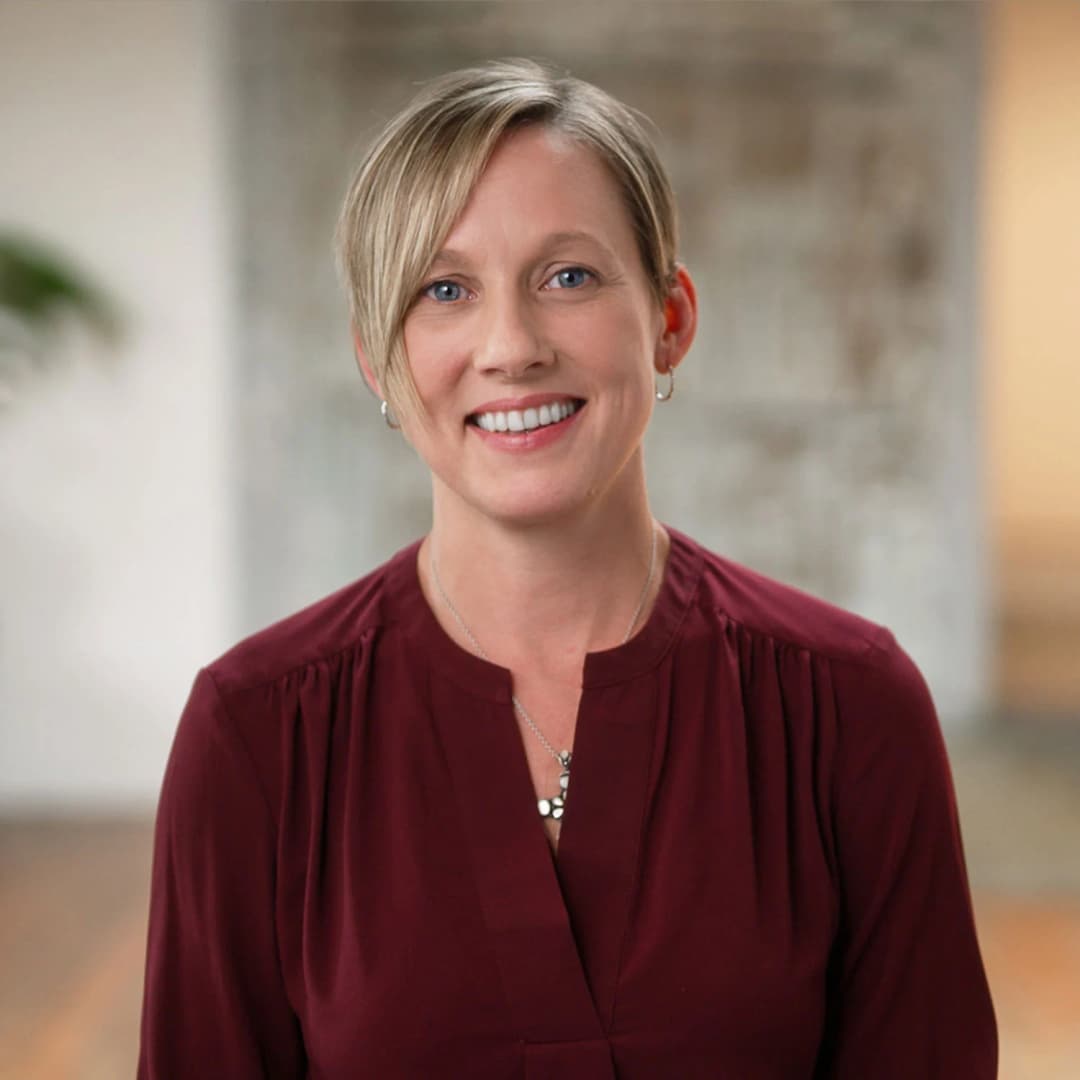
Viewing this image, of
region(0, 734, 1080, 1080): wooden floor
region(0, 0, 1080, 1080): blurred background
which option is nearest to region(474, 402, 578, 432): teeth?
region(0, 734, 1080, 1080): wooden floor

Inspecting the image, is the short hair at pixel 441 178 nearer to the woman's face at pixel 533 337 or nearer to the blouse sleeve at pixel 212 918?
the woman's face at pixel 533 337

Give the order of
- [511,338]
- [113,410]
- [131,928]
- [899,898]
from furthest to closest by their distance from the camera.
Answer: [113,410], [131,928], [899,898], [511,338]

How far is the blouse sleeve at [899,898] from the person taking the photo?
122cm

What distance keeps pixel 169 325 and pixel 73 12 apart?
94 cm

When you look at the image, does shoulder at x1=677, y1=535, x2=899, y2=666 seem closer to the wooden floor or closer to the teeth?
the teeth

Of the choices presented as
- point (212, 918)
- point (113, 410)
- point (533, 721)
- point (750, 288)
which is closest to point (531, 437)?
point (533, 721)

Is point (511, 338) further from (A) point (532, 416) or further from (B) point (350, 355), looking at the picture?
(B) point (350, 355)

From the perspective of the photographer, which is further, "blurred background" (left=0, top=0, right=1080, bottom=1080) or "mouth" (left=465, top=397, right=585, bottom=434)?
"blurred background" (left=0, top=0, right=1080, bottom=1080)

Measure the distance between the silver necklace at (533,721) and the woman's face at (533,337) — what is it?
0.13 metres

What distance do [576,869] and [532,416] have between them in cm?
35

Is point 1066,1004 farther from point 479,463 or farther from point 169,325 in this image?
point 169,325

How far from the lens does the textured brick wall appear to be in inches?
191

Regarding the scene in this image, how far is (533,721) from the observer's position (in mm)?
1252

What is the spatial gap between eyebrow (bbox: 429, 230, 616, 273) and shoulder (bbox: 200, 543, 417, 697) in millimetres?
286
